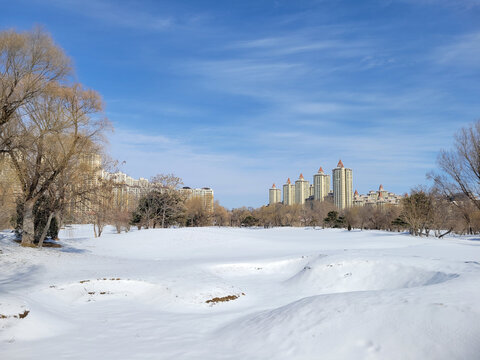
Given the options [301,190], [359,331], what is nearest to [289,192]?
[301,190]

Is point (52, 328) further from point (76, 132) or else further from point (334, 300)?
point (76, 132)

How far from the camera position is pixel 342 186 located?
415 ft

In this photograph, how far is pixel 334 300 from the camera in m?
8.25

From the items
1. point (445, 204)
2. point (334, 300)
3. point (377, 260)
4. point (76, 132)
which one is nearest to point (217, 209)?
point (445, 204)

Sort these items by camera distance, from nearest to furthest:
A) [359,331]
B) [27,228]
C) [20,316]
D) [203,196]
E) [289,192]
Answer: [359,331], [20,316], [27,228], [203,196], [289,192]

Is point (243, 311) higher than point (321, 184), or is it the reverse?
point (321, 184)

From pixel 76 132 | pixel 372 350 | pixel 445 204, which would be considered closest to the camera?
pixel 372 350

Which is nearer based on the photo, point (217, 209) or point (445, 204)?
point (445, 204)

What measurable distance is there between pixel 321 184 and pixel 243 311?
132 metres

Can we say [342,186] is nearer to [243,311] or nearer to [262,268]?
[262,268]

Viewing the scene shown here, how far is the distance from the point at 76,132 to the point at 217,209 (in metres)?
70.5

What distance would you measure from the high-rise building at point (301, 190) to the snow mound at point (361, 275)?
133 meters

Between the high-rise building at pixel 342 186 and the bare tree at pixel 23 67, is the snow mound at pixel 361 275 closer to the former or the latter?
the bare tree at pixel 23 67

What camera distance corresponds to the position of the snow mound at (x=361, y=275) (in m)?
12.2
